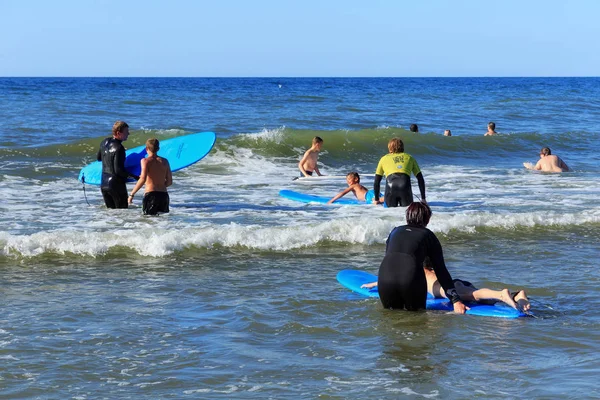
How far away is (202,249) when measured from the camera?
9859mm

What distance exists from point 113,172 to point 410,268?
6173 mm

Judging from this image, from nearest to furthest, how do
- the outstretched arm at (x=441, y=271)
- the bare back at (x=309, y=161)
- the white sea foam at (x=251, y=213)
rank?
the outstretched arm at (x=441, y=271) < the white sea foam at (x=251, y=213) < the bare back at (x=309, y=161)

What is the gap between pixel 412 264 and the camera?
6.55 metres

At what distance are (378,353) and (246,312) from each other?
1480mm

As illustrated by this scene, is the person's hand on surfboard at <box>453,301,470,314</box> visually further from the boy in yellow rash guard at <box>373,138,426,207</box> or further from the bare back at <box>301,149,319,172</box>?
A: the bare back at <box>301,149,319,172</box>

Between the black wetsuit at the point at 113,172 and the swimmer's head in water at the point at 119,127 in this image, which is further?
the black wetsuit at the point at 113,172

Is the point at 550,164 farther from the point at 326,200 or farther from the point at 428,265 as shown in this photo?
the point at 428,265

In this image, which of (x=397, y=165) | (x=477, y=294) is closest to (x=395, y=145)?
(x=397, y=165)

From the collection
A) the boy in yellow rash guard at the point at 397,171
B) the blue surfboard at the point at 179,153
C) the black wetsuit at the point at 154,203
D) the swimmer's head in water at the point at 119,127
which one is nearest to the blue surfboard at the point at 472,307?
the boy in yellow rash guard at the point at 397,171

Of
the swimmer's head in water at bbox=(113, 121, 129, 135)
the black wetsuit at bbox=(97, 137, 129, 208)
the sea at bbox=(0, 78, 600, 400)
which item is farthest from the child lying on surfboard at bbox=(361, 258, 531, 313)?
the black wetsuit at bbox=(97, 137, 129, 208)

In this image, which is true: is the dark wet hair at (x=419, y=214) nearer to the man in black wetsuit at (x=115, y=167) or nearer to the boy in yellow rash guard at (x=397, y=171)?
the boy in yellow rash guard at (x=397, y=171)

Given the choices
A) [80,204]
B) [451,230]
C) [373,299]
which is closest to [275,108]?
[80,204]

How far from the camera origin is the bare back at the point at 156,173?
11.0m

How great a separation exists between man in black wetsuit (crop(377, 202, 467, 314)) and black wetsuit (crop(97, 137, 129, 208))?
575 cm
